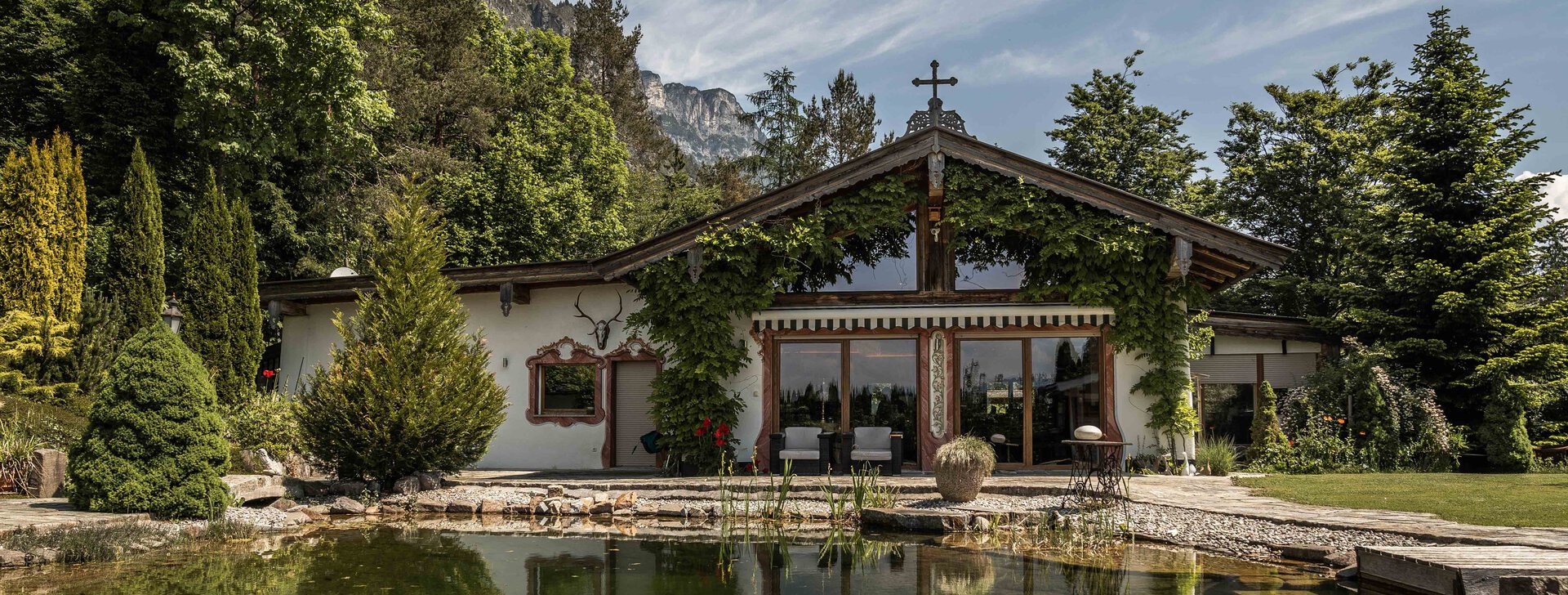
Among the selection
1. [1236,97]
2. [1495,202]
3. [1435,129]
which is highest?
[1236,97]

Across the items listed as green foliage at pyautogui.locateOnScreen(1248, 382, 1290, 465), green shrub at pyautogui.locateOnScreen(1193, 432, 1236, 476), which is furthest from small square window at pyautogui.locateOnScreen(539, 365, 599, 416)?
green foliage at pyautogui.locateOnScreen(1248, 382, 1290, 465)

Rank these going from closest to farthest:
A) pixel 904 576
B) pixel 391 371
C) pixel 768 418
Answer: pixel 904 576
pixel 391 371
pixel 768 418

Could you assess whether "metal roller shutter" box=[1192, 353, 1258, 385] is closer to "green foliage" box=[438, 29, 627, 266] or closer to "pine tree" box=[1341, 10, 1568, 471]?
"pine tree" box=[1341, 10, 1568, 471]

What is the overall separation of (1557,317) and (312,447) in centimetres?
1823

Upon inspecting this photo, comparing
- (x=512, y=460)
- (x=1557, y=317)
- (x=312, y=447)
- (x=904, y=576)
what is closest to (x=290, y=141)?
(x=512, y=460)

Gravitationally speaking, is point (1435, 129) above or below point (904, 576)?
above

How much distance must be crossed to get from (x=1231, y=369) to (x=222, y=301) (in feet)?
58.8

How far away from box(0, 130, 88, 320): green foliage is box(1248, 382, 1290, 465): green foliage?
18.6 m

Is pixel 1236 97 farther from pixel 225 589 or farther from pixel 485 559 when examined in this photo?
pixel 225 589

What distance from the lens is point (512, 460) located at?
1518 centimetres

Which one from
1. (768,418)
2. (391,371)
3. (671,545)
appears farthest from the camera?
(768,418)

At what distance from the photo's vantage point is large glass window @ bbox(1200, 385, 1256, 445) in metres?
17.6

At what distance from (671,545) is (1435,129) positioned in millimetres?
15142

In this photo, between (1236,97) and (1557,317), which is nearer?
(1557,317)
